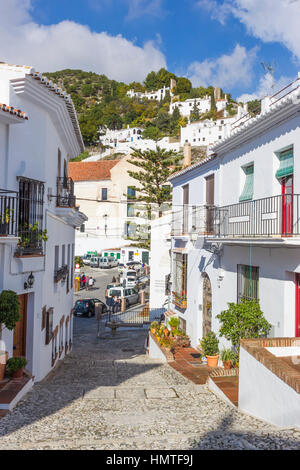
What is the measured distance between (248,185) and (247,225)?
3.93 feet

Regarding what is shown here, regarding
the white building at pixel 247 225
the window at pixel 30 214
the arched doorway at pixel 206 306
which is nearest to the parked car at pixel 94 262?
the white building at pixel 247 225

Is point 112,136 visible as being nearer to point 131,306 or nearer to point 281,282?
point 131,306

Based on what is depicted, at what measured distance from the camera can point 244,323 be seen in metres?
9.47

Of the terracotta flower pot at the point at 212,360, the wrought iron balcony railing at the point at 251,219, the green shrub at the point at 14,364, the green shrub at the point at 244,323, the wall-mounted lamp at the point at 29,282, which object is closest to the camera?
the green shrub at the point at 14,364

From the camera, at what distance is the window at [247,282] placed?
34.6 feet

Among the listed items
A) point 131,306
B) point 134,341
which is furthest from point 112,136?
point 134,341

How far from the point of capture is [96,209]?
158 ft

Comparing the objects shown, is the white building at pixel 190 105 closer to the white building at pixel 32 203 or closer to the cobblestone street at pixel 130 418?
the white building at pixel 32 203

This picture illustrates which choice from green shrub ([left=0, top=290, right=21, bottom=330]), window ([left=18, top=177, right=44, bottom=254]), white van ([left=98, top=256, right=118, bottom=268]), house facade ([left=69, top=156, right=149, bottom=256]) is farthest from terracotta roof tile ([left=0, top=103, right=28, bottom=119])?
white van ([left=98, top=256, right=118, bottom=268])

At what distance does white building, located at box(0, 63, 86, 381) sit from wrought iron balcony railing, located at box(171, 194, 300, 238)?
4.47 meters

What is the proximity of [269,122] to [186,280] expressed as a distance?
25.6 ft

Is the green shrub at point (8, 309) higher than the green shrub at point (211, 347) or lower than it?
higher

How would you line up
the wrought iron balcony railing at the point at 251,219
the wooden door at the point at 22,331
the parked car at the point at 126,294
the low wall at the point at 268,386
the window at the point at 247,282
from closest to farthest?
the low wall at the point at 268,386
the wrought iron balcony railing at the point at 251,219
the wooden door at the point at 22,331
the window at the point at 247,282
the parked car at the point at 126,294

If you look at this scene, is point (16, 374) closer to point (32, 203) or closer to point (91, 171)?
point (32, 203)
